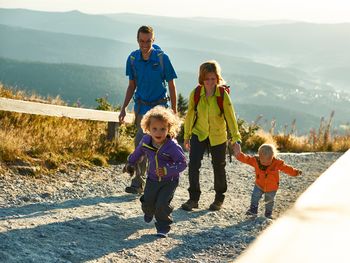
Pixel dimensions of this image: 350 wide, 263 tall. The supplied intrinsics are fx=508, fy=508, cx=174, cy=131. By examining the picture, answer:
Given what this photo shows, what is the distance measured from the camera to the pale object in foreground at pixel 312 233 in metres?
0.33

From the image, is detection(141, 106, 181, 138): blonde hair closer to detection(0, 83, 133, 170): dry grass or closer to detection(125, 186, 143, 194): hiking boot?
detection(125, 186, 143, 194): hiking boot

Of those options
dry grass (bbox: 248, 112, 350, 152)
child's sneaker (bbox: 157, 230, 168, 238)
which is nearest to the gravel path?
child's sneaker (bbox: 157, 230, 168, 238)

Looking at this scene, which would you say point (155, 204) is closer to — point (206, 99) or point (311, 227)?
point (206, 99)

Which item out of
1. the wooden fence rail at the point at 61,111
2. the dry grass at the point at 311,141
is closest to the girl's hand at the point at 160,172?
the wooden fence rail at the point at 61,111

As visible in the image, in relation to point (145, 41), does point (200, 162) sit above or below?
below

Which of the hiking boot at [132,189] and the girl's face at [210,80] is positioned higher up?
the girl's face at [210,80]

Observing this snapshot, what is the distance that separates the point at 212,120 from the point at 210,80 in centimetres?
49

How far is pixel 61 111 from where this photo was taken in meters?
7.95

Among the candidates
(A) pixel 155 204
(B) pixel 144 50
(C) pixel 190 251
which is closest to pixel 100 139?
(B) pixel 144 50

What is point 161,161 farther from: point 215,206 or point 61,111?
point 61,111

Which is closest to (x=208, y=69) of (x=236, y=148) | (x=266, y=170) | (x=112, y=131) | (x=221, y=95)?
(x=221, y=95)

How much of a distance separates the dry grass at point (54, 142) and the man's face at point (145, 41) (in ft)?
7.54

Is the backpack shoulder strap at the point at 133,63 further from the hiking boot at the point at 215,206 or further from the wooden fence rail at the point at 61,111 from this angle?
the wooden fence rail at the point at 61,111

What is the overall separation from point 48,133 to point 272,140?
6.87 m
